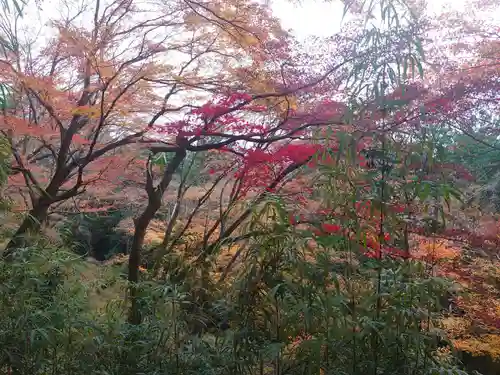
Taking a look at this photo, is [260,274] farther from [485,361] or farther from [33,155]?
[33,155]

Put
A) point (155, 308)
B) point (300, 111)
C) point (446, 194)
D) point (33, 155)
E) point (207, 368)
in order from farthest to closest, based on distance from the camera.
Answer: point (33, 155) → point (300, 111) → point (155, 308) → point (207, 368) → point (446, 194)

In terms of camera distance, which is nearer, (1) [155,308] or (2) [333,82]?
(1) [155,308]

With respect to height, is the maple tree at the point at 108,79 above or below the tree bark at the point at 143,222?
above

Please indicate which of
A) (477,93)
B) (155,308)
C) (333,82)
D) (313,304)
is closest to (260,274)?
(313,304)

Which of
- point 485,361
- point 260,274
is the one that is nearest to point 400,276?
point 260,274

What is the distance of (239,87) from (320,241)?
3.87 m

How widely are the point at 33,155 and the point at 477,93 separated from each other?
6.33 m

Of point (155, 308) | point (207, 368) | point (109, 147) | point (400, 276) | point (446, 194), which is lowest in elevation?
point (207, 368)

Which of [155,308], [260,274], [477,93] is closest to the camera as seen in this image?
[260,274]

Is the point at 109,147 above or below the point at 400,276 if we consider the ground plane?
above

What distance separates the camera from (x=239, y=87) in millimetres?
5438

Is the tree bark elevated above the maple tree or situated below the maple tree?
below

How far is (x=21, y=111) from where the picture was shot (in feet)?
22.2

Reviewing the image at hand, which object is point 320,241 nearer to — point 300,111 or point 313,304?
point 313,304
